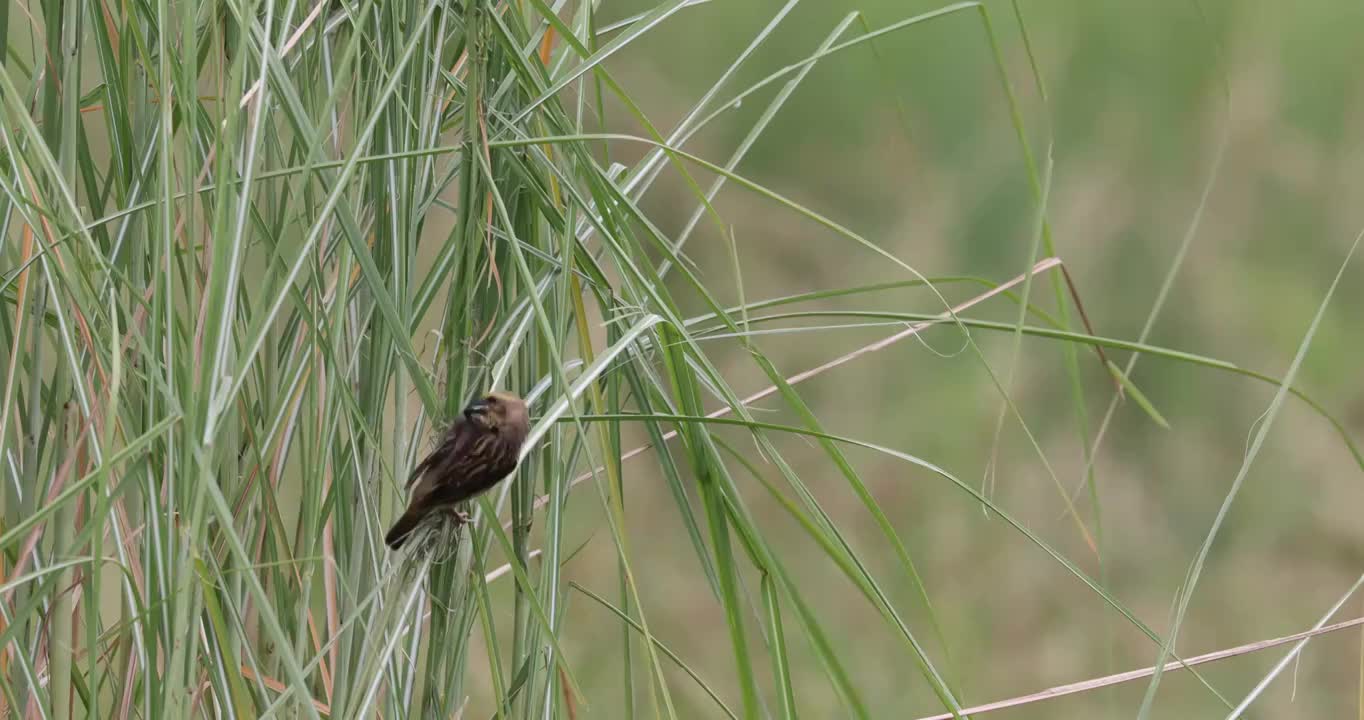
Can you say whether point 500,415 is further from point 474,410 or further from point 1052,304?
point 1052,304

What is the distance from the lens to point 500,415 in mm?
402

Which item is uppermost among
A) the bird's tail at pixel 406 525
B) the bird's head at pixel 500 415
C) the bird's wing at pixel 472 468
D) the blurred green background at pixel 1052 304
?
the bird's head at pixel 500 415

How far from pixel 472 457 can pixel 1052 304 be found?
1409mm

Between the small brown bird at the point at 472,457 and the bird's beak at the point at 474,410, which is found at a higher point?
the bird's beak at the point at 474,410

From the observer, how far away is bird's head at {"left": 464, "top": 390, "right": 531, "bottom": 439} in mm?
400

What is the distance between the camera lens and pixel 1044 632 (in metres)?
1.71

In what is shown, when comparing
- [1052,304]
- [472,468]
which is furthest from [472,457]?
[1052,304]

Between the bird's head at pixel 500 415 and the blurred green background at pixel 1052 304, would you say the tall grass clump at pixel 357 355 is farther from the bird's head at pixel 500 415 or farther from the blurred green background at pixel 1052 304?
the blurred green background at pixel 1052 304

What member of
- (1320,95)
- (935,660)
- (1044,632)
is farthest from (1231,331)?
(935,660)

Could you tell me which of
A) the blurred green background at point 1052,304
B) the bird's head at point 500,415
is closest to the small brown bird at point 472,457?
the bird's head at point 500,415

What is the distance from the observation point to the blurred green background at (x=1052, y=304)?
64.1 inches

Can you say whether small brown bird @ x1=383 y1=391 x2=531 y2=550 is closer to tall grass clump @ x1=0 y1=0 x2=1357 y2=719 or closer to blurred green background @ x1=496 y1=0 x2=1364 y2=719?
tall grass clump @ x1=0 y1=0 x2=1357 y2=719

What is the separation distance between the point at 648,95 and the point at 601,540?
0.61 meters

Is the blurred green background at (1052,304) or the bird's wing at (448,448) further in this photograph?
the blurred green background at (1052,304)
